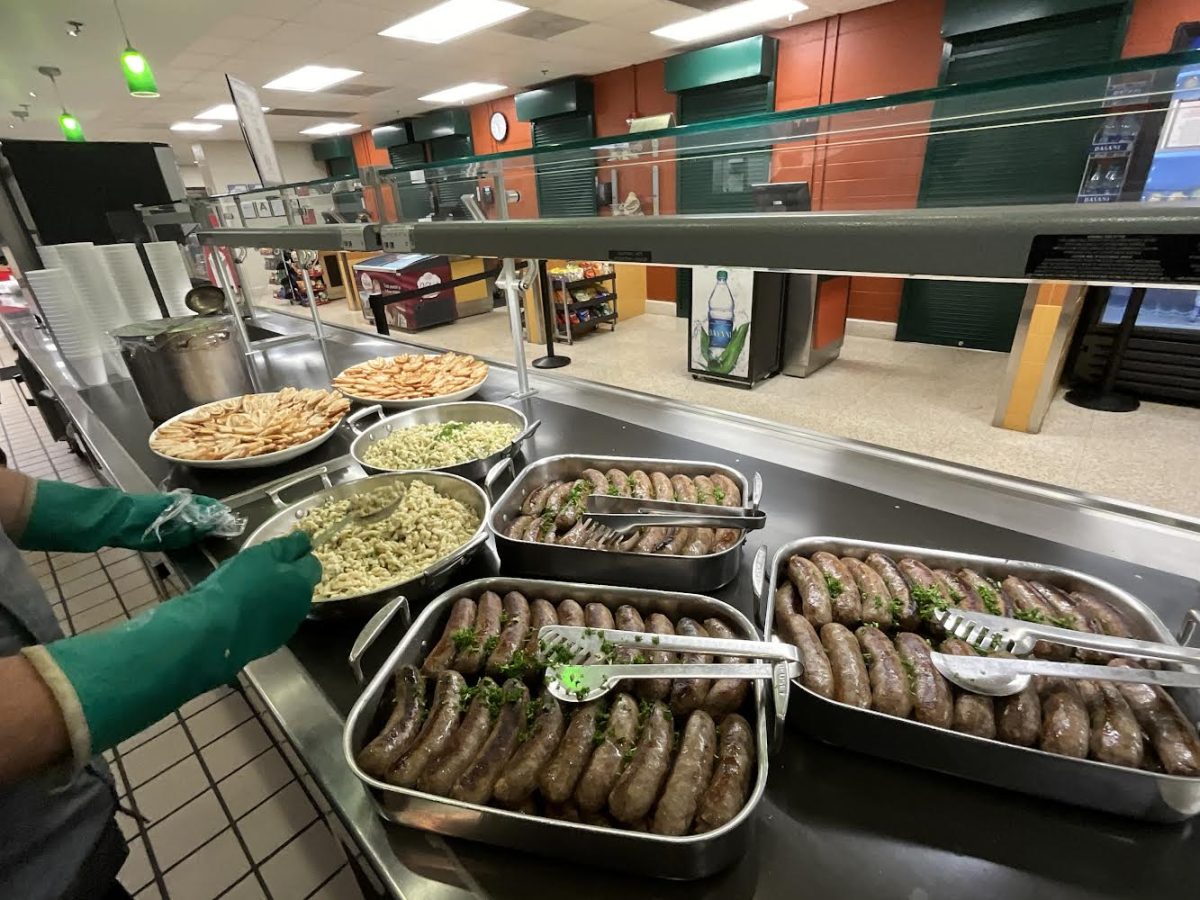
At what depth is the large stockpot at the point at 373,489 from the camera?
3.91 feet

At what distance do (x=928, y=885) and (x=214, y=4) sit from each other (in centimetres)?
733

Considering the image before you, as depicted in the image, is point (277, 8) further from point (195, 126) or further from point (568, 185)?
point (195, 126)

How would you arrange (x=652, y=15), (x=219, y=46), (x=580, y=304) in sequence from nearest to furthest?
(x=652, y=15) → (x=219, y=46) → (x=580, y=304)

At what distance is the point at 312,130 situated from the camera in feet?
41.7

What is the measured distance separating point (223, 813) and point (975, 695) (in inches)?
96.4

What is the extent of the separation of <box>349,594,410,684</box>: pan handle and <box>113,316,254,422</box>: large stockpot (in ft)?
6.00

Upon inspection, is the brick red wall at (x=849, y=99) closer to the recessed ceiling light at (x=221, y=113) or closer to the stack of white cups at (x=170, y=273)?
the stack of white cups at (x=170, y=273)

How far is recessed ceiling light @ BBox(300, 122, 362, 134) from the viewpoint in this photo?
1212cm

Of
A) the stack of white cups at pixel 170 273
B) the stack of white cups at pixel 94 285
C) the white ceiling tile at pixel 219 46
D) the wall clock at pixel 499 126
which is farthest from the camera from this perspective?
the wall clock at pixel 499 126

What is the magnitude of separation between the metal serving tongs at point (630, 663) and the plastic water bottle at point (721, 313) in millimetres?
4867

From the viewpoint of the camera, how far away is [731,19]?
610 cm

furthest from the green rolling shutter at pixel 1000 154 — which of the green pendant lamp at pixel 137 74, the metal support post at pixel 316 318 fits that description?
the green pendant lamp at pixel 137 74

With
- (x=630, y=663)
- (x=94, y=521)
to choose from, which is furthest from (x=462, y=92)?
(x=630, y=663)

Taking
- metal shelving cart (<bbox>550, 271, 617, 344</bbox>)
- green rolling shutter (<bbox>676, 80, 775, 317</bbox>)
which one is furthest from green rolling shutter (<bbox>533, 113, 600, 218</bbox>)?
metal shelving cart (<bbox>550, 271, 617, 344</bbox>)
